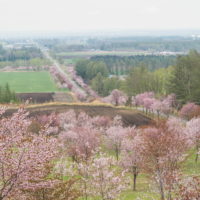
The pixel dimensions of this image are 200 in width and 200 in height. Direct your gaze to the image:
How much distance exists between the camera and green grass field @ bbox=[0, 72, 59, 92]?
103375mm

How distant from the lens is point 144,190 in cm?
2452

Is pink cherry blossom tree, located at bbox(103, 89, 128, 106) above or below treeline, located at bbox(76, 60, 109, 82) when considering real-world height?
below

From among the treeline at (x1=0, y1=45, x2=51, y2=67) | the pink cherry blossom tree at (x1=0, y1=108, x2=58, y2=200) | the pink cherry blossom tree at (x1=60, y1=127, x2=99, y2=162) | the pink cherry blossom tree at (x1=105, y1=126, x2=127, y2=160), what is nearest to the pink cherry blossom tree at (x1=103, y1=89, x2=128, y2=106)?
the pink cherry blossom tree at (x1=105, y1=126, x2=127, y2=160)

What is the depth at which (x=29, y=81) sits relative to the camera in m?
118

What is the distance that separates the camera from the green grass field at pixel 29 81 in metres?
103

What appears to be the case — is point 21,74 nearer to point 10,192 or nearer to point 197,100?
point 197,100

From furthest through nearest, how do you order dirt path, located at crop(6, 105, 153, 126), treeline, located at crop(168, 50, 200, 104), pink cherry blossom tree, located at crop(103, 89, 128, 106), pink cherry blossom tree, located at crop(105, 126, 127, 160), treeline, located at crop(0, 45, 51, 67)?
1. treeline, located at crop(0, 45, 51, 67)
2. pink cherry blossom tree, located at crop(103, 89, 128, 106)
3. treeline, located at crop(168, 50, 200, 104)
4. dirt path, located at crop(6, 105, 153, 126)
5. pink cherry blossom tree, located at crop(105, 126, 127, 160)

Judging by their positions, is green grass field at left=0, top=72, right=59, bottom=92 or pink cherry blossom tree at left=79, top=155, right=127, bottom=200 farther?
green grass field at left=0, top=72, right=59, bottom=92

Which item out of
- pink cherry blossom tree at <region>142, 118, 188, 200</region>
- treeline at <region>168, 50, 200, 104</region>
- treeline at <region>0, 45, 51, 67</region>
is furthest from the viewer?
treeline at <region>0, 45, 51, 67</region>

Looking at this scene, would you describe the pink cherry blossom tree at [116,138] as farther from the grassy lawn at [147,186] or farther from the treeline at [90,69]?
the treeline at [90,69]

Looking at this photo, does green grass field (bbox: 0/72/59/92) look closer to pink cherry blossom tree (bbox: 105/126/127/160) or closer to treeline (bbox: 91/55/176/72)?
treeline (bbox: 91/55/176/72)

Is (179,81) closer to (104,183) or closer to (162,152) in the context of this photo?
(162,152)

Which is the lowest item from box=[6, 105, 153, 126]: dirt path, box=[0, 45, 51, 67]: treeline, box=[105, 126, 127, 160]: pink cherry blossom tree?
box=[6, 105, 153, 126]: dirt path

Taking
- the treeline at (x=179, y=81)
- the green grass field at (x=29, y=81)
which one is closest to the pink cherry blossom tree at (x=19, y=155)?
the treeline at (x=179, y=81)
